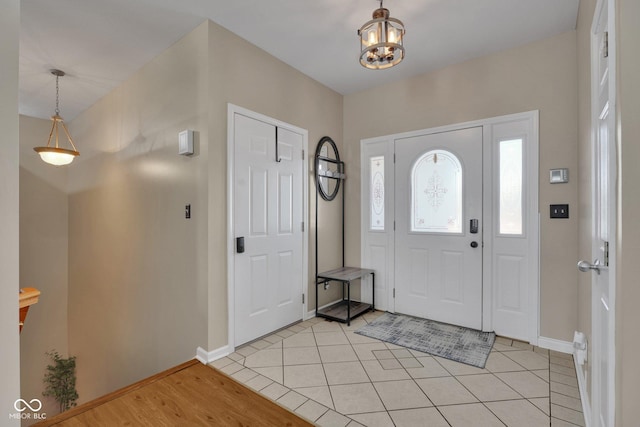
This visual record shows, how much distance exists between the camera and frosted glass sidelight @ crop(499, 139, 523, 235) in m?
2.87

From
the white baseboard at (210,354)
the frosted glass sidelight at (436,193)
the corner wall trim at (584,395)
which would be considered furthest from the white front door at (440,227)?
the white baseboard at (210,354)

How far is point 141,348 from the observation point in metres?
3.20

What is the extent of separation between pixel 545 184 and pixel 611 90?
1890 mm

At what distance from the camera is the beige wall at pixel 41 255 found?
181 inches

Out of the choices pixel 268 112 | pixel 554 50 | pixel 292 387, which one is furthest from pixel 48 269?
pixel 554 50

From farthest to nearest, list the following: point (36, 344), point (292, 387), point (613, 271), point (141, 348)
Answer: point (36, 344) → point (141, 348) → point (292, 387) → point (613, 271)

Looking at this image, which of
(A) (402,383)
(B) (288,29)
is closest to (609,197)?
(A) (402,383)

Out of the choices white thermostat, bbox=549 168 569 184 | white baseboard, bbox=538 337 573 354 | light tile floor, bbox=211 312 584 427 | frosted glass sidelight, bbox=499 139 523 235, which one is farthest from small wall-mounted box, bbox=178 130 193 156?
white baseboard, bbox=538 337 573 354

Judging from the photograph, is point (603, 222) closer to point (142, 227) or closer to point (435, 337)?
point (435, 337)

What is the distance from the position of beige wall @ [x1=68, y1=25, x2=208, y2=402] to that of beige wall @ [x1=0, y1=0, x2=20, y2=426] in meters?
1.32

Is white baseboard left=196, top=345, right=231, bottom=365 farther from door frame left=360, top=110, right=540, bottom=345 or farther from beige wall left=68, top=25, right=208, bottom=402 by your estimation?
door frame left=360, top=110, right=540, bottom=345

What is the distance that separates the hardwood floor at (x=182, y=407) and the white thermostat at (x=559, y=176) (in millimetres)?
2753

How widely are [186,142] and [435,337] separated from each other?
289cm

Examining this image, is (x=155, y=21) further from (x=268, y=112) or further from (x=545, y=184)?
(x=545, y=184)
